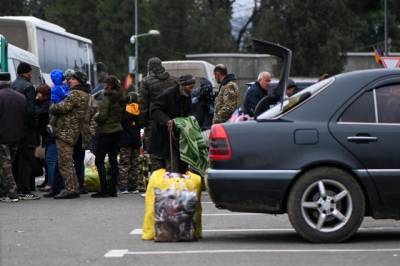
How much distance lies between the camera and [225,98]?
604 inches

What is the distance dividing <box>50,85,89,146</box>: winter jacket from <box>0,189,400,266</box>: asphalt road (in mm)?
1758

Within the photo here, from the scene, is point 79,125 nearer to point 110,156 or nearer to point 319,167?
point 110,156

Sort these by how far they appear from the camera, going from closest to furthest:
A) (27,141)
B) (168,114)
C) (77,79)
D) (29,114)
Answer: (168,114) → (77,79) → (29,114) → (27,141)

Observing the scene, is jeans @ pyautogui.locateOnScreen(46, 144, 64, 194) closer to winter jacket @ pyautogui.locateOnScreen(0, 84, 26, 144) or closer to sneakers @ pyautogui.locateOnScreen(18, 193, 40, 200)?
sneakers @ pyautogui.locateOnScreen(18, 193, 40, 200)

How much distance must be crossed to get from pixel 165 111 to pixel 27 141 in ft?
10.5

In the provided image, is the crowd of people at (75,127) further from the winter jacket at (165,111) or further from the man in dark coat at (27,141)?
the winter jacket at (165,111)

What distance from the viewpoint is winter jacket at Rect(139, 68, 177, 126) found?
48.0ft

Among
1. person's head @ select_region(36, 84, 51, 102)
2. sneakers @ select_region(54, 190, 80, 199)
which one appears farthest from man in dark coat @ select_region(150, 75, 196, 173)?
person's head @ select_region(36, 84, 51, 102)

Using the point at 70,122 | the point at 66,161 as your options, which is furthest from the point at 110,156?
the point at 70,122

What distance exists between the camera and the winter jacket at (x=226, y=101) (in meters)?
15.3

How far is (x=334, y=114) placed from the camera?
970cm

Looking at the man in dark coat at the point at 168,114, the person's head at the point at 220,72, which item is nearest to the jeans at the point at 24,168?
the man in dark coat at the point at 168,114

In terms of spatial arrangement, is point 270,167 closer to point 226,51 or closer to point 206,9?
point 226,51

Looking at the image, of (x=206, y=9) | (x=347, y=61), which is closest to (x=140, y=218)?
(x=347, y=61)
